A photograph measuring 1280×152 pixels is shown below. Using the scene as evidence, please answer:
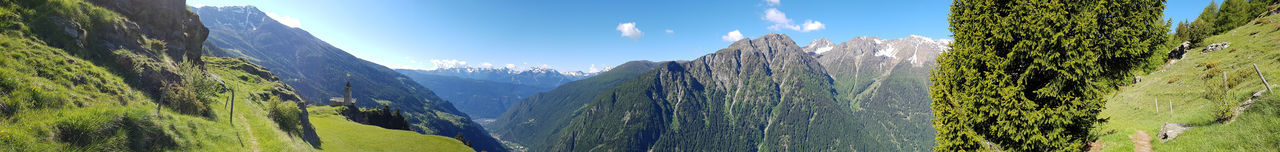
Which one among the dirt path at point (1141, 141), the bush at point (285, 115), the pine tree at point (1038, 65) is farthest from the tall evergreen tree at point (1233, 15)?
the bush at point (285, 115)

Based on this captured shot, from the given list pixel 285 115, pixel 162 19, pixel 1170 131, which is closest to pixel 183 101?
pixel 285 115

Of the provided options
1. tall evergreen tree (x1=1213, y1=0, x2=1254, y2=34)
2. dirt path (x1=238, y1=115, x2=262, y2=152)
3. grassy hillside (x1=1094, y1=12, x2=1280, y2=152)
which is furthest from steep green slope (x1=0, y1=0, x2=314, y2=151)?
tall evergreen tree (x1=1213, y1=0, x2=1254, y2=34)

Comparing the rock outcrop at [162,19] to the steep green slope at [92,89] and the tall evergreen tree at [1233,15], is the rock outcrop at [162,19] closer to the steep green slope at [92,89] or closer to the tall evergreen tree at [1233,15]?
the steep green slope at [92,89]

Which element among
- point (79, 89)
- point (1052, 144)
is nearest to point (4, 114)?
point (79, 89)

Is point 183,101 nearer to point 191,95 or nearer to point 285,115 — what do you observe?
point 191,95

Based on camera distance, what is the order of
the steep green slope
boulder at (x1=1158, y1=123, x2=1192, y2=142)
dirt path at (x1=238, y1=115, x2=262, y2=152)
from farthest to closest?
dirt path at (x1=238, y1=115, x2=262, y2=152) → boulder at (x1=1158, y1=123, x2=1192, y2=142) → the steep green slope

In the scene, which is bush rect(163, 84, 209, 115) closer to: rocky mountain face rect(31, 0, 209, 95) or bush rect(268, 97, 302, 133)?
rocky mountain face rect(31, 0, 209, 95)

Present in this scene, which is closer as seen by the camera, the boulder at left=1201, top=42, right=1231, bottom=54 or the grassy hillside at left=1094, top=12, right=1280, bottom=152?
the grassy hillside at left=1094, top=12, right=1280, bottom=152
